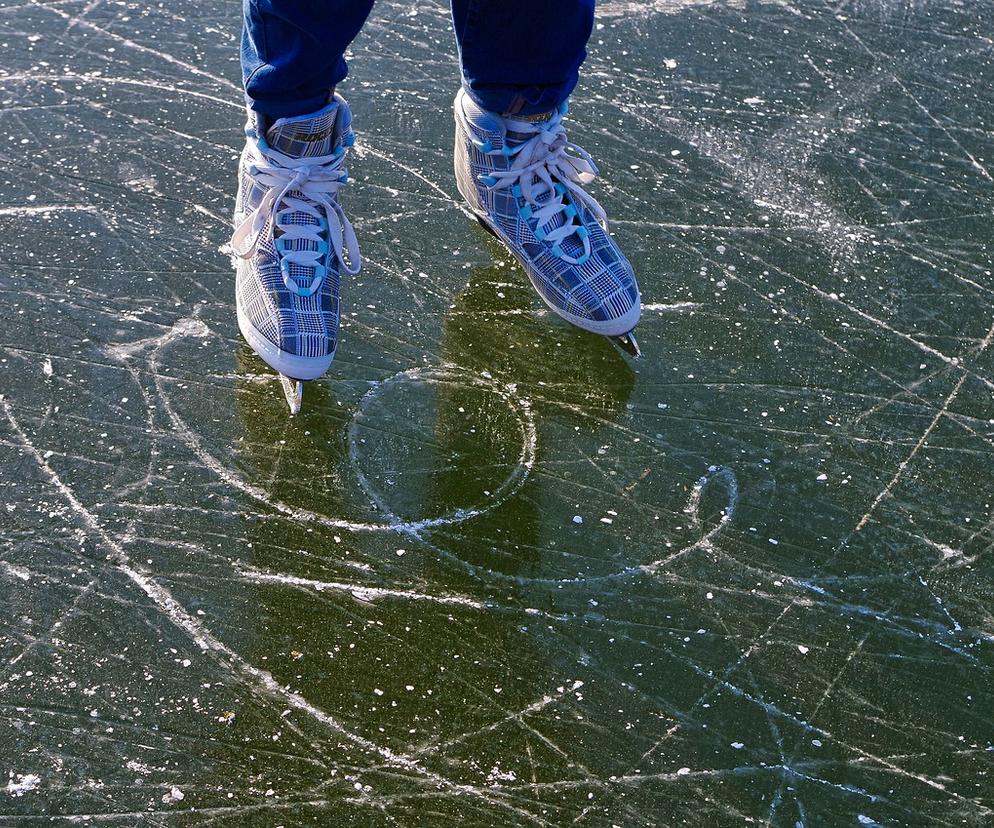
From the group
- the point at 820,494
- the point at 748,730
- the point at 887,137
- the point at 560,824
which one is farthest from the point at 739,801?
the point at 887,137

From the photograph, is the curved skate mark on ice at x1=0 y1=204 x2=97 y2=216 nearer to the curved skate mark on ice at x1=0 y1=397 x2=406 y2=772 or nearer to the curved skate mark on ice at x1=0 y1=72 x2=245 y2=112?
the curved skate mark on ice at x1=0 y1=72 x2=245 y2=112

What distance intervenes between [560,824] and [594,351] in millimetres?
857

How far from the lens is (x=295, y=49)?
163 centimetres

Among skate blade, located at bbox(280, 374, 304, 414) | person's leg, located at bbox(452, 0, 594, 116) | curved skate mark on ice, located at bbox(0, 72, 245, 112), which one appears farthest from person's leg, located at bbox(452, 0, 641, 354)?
curved skate mark on ice, located at bbox(0, 72, 245, 112)

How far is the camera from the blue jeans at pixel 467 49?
1.62m

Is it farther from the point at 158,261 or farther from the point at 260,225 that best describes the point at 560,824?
the point at 158,261

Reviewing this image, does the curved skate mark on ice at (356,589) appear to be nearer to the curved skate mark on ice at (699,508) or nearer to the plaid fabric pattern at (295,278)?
the curved skate mark on ice at (699,508)

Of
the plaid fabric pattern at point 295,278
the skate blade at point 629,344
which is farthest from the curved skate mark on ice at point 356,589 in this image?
the skate blade at point 629,344

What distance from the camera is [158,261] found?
2012 mm

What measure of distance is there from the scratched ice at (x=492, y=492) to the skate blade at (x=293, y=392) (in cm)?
2

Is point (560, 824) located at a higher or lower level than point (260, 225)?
lower

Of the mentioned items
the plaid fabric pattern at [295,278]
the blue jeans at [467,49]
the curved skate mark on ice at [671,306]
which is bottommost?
the curved skate mark on ice at [671,306]

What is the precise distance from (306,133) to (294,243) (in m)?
0.17

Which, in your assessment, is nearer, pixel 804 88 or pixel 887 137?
pixel 887 137
